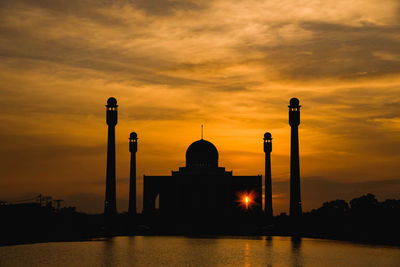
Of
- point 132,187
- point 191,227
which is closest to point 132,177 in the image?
point 132,187

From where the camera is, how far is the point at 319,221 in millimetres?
102688

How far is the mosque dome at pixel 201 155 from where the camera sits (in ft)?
416

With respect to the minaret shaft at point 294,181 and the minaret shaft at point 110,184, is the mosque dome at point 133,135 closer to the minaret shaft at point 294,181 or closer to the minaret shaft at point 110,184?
the minaret shaft at point 110,184

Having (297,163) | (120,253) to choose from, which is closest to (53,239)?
(120,253)

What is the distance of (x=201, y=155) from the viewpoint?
127m

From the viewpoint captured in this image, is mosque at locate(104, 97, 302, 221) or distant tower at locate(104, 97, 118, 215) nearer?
distant tower at locate(104, 97, 118, 215)

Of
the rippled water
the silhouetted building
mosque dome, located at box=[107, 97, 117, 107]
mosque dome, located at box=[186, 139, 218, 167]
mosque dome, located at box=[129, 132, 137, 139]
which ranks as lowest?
the rippled water

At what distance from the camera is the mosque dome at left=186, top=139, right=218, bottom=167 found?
126938mm

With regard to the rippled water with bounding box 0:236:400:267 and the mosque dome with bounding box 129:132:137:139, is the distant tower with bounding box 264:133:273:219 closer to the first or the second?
the mosque dome with bounding box 129:132:137:139

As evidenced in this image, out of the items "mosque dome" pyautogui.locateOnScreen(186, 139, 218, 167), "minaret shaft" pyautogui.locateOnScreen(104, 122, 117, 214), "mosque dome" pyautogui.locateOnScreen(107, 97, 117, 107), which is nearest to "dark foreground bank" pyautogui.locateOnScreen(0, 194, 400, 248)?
"minaret shaft" pyautogui.locateOnScreen(104, 122, 117, 214)

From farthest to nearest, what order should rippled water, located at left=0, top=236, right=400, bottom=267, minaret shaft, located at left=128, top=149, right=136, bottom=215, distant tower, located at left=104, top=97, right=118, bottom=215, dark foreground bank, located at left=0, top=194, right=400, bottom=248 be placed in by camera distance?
minaret shaft, located at left=128, top=149, right=136, bottom=215, distant tower, located at left=104, top=97, right=118, bottom=215, dark foreground bank, located at left=0, top=194, right=400, bottom=248, rippled water, located at left=0, top=236, right=400, bottom=267

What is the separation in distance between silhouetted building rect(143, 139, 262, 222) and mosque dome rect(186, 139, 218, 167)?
337 centimetres

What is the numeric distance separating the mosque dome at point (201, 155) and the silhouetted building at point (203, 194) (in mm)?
3368

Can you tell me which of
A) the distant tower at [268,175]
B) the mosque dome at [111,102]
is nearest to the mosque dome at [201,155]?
the distant tower at [268,175]
